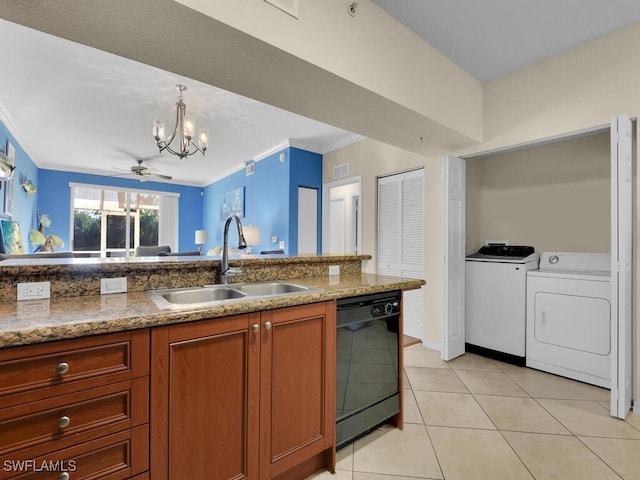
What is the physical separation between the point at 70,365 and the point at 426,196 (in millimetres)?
3320

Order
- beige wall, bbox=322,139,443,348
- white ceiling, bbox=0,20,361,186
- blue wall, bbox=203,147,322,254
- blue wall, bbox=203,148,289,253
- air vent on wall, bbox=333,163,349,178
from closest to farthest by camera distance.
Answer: white ceiling, bbox=0,20,361,186 → beige wall, bbox=322,139,443,348 → air vent on wall, bbox=333,163,349,178 → blue wall, bbox=203,147,322,254 → blue wall, bbox=203,148,289,253

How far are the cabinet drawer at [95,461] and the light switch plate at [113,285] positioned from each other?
68cm

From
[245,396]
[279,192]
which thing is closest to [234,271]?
[245,396]

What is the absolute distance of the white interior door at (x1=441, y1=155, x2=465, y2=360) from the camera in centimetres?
305

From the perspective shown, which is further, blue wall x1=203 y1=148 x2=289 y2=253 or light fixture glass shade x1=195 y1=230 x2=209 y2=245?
light fixture glass shade x1=195 y1=230 x2=209 y2=245

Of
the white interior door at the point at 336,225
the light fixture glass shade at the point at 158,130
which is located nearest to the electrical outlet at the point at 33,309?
the light fixture glass shade at the point at 158,130

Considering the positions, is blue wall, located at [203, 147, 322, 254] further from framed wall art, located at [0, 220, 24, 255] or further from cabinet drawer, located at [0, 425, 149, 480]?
cabinet drawer, located at [0, 425, 149, 480]

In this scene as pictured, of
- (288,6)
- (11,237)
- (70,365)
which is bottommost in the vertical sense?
(70,365)

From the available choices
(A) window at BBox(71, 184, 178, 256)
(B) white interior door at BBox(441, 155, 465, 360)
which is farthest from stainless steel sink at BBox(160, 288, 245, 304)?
(A) window at BBox(71, 184, 178, 256)

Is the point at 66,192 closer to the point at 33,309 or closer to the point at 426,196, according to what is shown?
the point at 33,309

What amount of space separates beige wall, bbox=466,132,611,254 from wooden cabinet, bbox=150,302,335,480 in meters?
2.75

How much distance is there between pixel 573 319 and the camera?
2.60 metres

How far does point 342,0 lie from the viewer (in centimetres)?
173

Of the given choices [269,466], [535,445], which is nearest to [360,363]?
[269,466]
